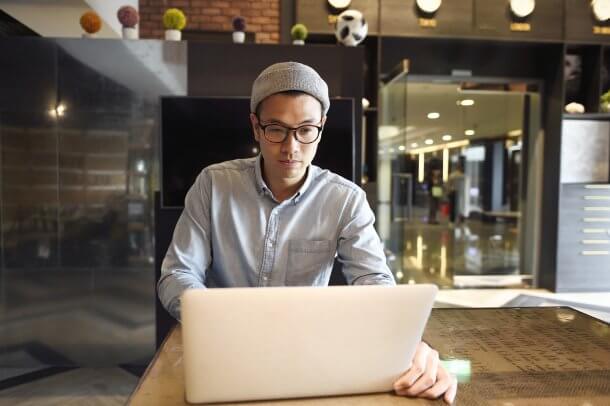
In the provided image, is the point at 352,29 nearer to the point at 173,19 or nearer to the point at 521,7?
the point at 173,19

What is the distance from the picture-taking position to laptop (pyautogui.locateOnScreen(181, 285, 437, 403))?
2.41 feet

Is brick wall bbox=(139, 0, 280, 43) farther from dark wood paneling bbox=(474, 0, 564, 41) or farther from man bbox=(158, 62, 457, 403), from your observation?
man bbox=(158, 62, 457, 403)

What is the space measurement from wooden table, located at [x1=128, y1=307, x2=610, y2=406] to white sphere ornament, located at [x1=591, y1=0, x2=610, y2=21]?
429 cm

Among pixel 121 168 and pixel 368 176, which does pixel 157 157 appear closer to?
pixel 121 168

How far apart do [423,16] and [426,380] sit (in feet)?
13.5

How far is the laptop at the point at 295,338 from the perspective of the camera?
0.73 m

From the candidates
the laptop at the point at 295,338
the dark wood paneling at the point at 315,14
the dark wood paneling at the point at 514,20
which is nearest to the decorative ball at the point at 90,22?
the dark wood paneling at the point at 315,14

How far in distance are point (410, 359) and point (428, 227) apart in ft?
15.5

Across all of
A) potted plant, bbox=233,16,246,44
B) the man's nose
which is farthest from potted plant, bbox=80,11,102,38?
the man's nose

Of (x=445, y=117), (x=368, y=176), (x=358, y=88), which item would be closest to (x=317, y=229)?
(x=358, y=88)

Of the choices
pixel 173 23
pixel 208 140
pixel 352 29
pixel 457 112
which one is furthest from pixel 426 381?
pixel 457 112

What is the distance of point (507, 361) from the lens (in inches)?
40.6

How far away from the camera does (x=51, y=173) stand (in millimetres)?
3098

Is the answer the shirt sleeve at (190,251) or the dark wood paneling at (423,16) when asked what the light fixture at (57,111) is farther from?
the dark wood paneling at (423,16)
